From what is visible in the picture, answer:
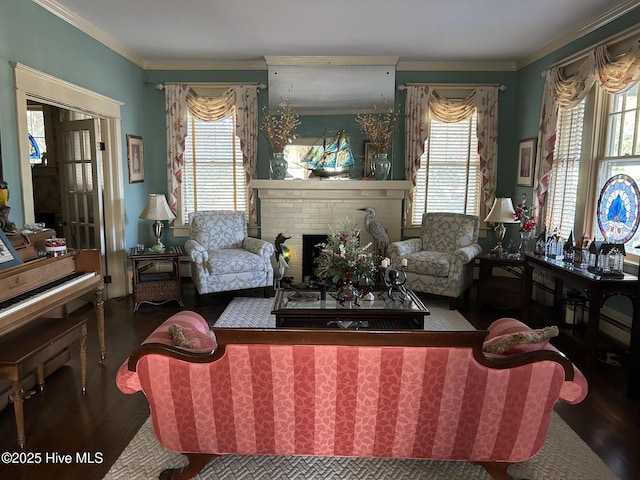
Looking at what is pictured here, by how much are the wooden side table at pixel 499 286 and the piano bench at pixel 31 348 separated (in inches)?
148

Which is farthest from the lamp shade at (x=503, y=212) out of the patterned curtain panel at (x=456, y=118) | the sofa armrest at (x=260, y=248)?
the sofa armrest at (x=260, y=248)

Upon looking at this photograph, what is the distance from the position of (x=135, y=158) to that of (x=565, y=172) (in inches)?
189

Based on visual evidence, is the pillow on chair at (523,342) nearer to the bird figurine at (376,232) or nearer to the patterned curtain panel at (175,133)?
the bird figurine at (376,232)

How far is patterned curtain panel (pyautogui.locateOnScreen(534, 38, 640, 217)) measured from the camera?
3.50 meters

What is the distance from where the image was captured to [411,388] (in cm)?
175

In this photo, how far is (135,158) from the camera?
529 centimetres

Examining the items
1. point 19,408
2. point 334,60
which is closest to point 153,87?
point 334,60

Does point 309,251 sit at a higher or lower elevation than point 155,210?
lower

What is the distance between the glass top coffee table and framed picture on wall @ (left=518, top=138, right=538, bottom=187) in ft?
9.06

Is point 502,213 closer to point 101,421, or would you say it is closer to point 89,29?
point 101,421

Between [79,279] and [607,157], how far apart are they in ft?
14.4

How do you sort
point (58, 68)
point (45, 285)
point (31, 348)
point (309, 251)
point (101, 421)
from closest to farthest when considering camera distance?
point (31, 348) → point (101, 421) → point (45, 285) → point (58, 68) → point (309, 251)

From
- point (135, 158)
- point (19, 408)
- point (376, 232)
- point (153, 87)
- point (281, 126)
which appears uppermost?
point (153, 87)

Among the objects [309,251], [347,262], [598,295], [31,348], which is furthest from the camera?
[309,251]
